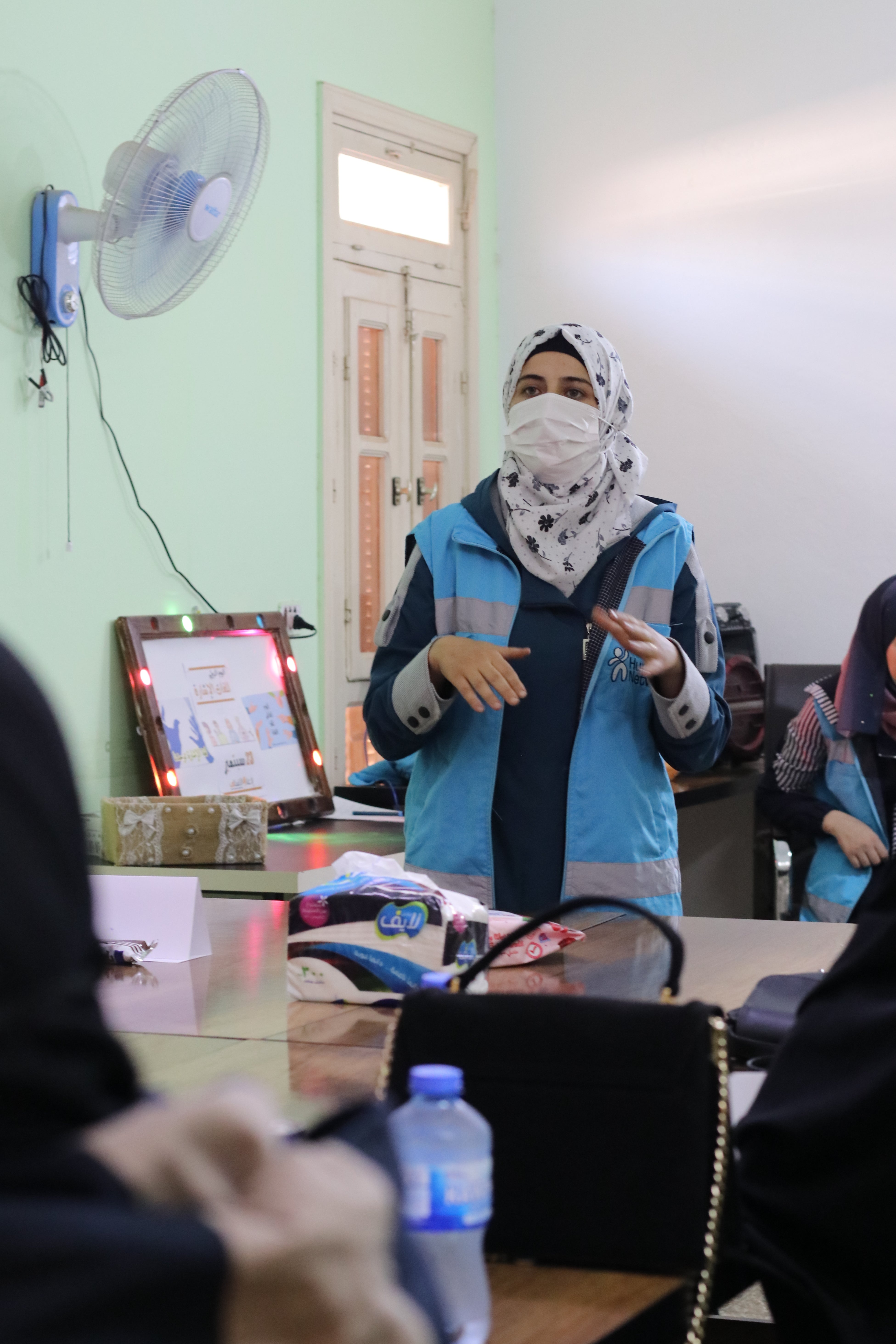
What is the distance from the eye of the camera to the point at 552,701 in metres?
2.07

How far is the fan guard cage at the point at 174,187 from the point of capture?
2.74m

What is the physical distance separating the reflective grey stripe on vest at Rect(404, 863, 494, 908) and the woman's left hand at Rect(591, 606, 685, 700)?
0.40m

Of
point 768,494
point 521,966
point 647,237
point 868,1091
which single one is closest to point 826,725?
point 768,494

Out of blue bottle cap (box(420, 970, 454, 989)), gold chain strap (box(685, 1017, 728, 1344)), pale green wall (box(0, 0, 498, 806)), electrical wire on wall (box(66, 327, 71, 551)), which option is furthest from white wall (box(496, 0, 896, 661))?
gold chain strap (box(685, 1017, 728, 1344))

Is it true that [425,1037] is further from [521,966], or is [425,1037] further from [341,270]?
[341,270]

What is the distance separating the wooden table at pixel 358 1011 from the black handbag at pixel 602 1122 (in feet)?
0.08

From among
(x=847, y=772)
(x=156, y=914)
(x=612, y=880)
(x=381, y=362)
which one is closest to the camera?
(x=156, y=914)

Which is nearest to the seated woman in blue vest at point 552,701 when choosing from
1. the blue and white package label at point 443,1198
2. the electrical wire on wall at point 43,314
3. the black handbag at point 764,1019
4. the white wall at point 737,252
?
the black handbag at point 764,1019

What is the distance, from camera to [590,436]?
227 cm

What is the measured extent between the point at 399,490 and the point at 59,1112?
12.9ft

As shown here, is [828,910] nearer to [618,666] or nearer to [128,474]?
[618,666]

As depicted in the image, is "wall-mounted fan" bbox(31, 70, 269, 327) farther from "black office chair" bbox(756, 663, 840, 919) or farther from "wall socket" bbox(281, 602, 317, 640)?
"black office chair" bbox(756, 663, 840, 919)

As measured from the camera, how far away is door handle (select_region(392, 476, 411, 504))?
4.34m

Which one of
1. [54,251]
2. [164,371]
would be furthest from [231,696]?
[54,251]
